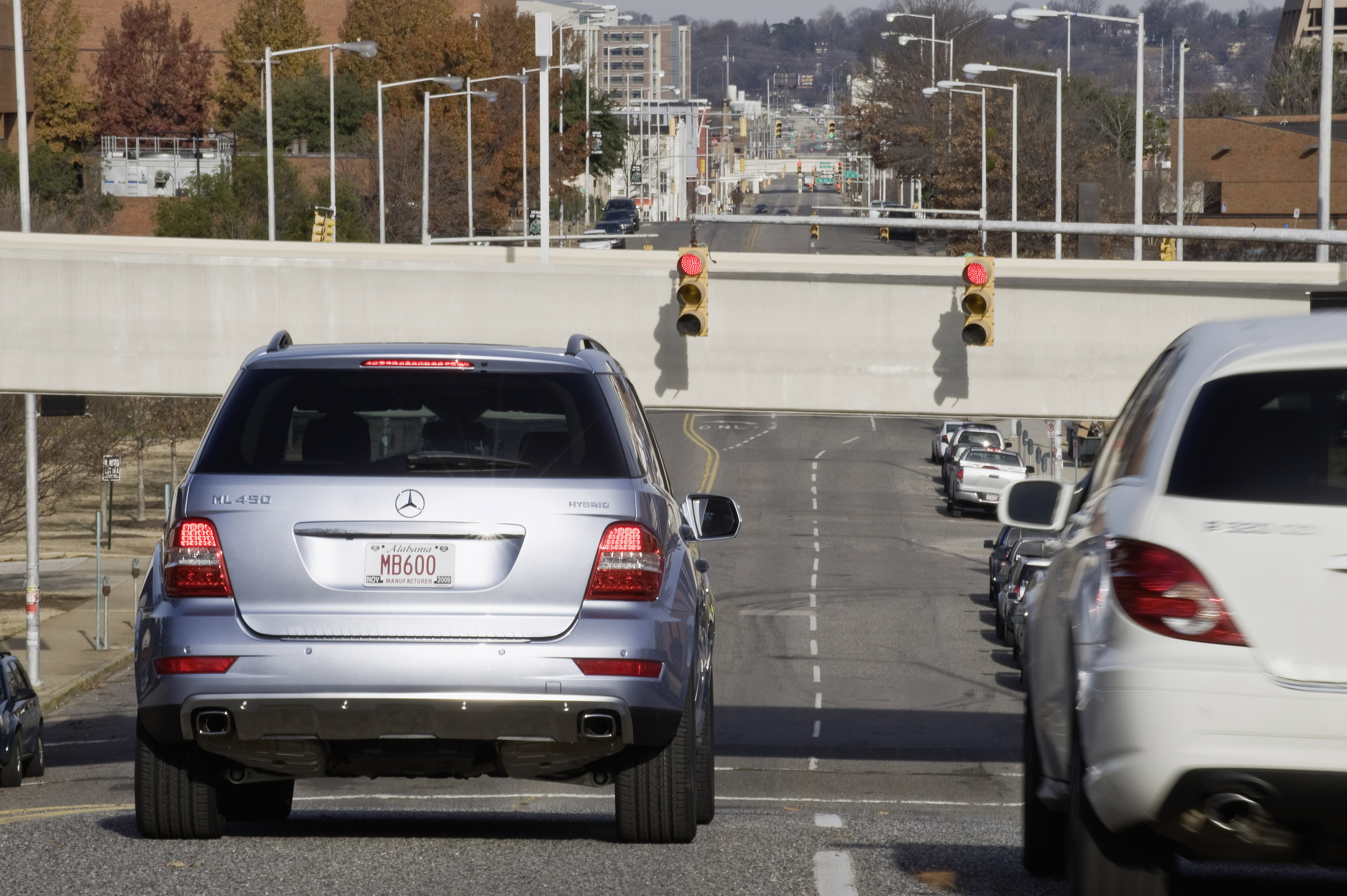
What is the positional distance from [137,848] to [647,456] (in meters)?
2.41

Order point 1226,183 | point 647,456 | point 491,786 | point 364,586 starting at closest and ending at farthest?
point 364,586
point 647,456
point 491,786
point 1226,183

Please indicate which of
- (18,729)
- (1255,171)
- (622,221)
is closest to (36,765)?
(18,729)

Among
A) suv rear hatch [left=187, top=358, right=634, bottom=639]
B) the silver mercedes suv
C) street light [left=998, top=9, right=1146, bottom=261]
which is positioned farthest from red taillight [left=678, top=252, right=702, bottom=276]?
street light [left=998, top=9, right=1146, bottom=261]

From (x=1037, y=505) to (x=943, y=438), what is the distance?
199 ft

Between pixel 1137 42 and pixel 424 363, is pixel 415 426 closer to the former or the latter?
pixel 424 363

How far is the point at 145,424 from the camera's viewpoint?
54375 mm

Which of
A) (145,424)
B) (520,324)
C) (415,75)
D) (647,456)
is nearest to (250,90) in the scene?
(415,75)

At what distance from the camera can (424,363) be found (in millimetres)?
6645

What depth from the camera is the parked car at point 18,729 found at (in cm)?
1977

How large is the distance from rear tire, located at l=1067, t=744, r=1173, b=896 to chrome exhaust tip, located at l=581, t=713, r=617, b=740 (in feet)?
5.85

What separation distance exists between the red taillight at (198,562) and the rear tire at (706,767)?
2242mm

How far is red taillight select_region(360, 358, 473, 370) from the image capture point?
6.64 metres

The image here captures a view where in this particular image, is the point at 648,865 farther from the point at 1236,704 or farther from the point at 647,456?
the point at 1236,704

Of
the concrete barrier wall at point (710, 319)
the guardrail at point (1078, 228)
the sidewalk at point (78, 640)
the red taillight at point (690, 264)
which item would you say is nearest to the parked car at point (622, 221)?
the sidewalk at point (78, 640)
